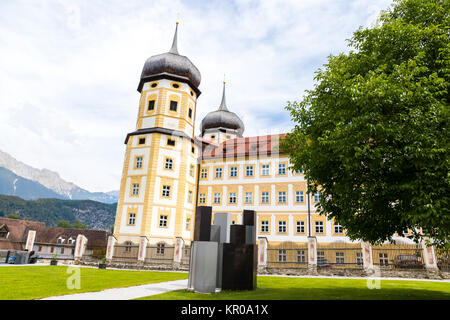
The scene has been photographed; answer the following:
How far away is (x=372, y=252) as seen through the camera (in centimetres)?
2156

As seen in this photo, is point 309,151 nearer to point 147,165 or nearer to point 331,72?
point 331,72

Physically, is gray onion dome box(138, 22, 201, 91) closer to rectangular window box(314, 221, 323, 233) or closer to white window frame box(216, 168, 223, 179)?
white window frame box(216, 168, 223, 179)

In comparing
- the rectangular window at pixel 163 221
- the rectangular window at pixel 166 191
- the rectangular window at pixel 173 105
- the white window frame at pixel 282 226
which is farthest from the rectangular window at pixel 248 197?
the rectangular window at pixel 173 105

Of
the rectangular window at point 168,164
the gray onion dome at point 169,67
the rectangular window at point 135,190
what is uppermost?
the gray onion dome at point 169,67

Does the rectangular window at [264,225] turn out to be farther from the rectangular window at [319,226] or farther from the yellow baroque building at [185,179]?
the rectangular window at [319,226]

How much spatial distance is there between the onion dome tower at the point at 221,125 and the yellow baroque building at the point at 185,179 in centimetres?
1238

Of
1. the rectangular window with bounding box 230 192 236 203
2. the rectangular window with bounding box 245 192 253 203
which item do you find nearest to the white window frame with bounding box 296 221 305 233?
the rectangular window with bounding box 245 192 253 203

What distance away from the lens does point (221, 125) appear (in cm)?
4853

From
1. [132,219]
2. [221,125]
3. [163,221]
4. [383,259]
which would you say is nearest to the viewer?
[383,259]

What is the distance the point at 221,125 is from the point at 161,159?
19757 millimetres

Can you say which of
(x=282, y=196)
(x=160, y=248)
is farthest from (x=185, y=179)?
(x=282, y=196)

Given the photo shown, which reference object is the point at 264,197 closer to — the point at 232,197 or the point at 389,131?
the point at 232,197

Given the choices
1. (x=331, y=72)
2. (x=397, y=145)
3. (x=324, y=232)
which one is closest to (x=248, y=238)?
(x=397, y=145)

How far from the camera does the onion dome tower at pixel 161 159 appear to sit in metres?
28.9
